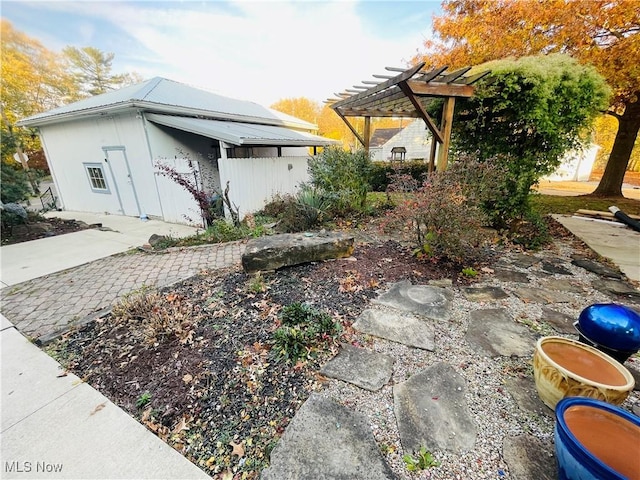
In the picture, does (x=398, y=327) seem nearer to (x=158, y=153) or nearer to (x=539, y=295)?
(x=539, y=295)

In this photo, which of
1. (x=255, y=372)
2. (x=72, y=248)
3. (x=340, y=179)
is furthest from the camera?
(x=340, y=179)

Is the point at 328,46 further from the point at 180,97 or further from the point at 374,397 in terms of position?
the point at 374,397

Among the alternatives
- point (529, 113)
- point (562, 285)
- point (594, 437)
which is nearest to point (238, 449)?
point (594, 437)

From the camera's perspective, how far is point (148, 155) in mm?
7039

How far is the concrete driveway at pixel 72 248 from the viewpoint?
434 centimetres

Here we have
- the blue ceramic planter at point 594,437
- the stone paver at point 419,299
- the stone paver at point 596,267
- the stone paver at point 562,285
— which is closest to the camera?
the blue ceramic planter at point 594,437

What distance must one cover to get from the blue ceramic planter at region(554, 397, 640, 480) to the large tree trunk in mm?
11667

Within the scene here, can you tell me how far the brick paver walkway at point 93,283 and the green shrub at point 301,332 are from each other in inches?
77.5

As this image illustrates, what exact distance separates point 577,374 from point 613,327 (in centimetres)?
40

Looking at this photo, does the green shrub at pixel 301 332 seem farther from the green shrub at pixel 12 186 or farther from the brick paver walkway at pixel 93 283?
the green shrub at pixel 12 186

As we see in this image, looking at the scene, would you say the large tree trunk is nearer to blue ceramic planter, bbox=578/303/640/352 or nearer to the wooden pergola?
the wooden pergola

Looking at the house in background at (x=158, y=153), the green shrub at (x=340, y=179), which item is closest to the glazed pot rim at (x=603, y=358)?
the green shrub at (x=340, y=179)

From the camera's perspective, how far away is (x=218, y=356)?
222cm

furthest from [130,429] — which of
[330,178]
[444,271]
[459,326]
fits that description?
[330,178]
